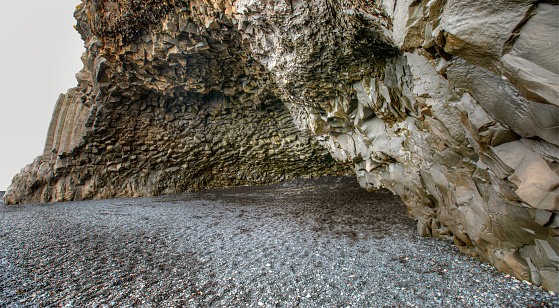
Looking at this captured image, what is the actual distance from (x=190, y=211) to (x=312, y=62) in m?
5.32

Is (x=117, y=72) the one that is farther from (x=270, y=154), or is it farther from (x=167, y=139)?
(x=270, y=154)

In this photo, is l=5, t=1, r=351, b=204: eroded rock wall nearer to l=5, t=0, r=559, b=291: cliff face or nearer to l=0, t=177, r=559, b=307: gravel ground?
l=5, t=0, r=559, b=291: cliff face

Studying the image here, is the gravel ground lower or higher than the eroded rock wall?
lower

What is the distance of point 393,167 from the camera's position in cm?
575

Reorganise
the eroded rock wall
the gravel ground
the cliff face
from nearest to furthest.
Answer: the cliff face → the gravel ground → the eroded rock wall

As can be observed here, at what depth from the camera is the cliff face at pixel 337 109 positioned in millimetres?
2066

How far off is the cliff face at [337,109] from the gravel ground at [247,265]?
1.81ft

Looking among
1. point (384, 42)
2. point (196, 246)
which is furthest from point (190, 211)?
point (384, 42)

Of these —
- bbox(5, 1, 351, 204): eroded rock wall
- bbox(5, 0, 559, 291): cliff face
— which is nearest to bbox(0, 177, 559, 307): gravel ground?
bbox(5, 0, 559, 291): cliff face

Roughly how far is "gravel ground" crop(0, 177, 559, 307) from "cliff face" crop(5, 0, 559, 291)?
551mm

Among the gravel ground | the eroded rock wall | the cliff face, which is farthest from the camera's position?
the eroded rock wall

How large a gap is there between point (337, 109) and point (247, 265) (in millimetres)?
4548

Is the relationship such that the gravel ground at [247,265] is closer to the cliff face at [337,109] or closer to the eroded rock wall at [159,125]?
the cliff face at [337,109]

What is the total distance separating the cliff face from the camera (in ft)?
6.78
